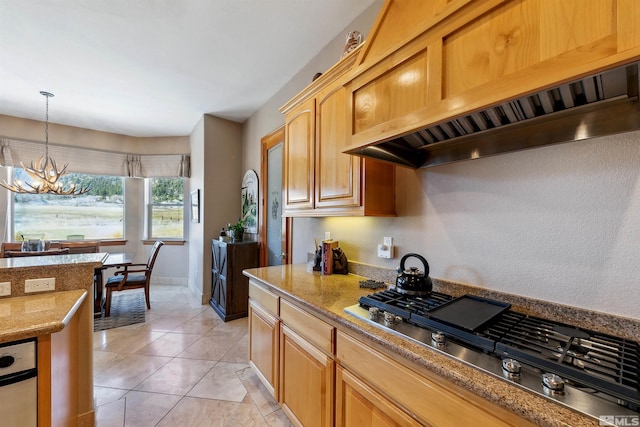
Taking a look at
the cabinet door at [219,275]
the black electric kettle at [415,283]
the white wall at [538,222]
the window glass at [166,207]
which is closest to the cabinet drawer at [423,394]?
the black electric kettle at [415,283]

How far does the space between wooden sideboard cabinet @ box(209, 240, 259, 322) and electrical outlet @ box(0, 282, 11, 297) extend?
208 centimetres

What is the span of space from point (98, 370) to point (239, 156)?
327 centimetres

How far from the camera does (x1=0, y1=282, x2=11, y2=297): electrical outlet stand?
4.70 ft

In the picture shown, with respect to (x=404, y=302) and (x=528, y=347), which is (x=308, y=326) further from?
(x=528, y=347)

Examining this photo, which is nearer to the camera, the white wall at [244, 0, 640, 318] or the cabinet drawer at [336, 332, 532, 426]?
the cabinet drawer at [336, 332, 532, 426]

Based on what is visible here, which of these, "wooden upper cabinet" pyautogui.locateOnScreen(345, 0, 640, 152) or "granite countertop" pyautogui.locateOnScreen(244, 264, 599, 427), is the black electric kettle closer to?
"granite countertop" pyautogui.locateOnScreen(244, 264, 599, 427)

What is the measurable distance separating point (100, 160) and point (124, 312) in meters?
3.01

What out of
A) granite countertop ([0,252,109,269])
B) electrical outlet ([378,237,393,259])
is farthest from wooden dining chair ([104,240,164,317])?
electrical outlet ([378,237,393,259])

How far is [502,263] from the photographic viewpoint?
1.26 metres

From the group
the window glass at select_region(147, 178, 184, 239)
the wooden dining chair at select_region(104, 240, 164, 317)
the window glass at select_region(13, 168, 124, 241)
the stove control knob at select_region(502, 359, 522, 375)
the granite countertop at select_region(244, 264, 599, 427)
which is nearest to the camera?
the granite countertop at select_region(244, 264, 599, 427)

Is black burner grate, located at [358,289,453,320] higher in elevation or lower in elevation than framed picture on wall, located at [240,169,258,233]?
lower

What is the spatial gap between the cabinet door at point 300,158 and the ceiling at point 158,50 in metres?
0.76

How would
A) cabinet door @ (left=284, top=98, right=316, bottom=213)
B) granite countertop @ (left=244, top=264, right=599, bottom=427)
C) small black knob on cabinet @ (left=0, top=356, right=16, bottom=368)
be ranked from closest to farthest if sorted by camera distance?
granite countertop @ (left=244, top=264, right=599, bottom=427) < small black knob on cabinet @ (left=0, top=356, right=16, bottom=368) < cabinet door @ (left=284, top=98, right=316, bottom=213)

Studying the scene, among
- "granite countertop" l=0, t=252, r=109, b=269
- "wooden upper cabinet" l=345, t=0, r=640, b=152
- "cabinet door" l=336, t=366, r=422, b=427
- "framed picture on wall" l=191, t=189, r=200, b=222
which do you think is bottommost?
"cabinet door" l=336, t=366, r=422, b=427
